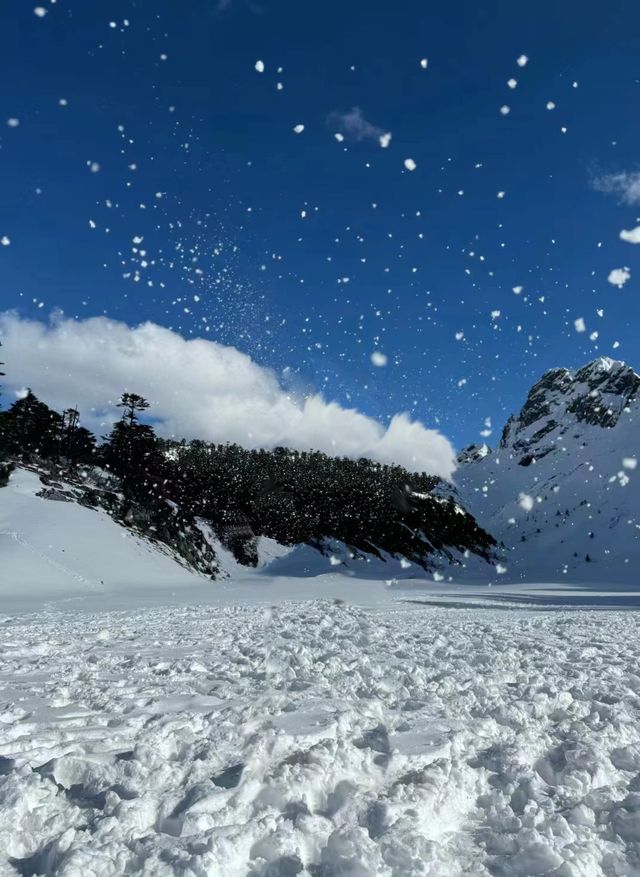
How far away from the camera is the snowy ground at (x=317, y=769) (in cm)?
288

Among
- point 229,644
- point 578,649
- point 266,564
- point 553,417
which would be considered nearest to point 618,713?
point 578,649

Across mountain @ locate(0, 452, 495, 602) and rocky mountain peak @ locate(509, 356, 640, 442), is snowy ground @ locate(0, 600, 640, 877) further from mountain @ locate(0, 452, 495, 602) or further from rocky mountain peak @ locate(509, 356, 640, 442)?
rocky mountain peak @ locate(509, 356, 640, 442)

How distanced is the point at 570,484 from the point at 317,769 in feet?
374

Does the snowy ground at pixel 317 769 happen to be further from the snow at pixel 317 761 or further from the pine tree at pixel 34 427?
the pine tree at pixel 34 427

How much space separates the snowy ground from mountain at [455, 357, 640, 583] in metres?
66.6

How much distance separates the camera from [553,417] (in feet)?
543

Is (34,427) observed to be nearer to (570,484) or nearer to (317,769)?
(317,769)

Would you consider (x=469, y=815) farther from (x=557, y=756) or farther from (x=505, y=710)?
(x=505, y=710)

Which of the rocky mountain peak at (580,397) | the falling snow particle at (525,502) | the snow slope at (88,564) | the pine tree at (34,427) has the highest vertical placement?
the rocky mountain peak at (580,397)

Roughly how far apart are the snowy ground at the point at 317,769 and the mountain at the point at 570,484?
219ft

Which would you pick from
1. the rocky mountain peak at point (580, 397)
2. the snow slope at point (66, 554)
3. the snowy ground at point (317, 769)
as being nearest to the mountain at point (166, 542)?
the snow slope at point (66, 554)

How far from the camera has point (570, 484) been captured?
10656cm

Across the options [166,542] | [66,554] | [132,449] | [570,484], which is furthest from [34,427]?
[570,484]

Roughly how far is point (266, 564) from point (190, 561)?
13730mm
